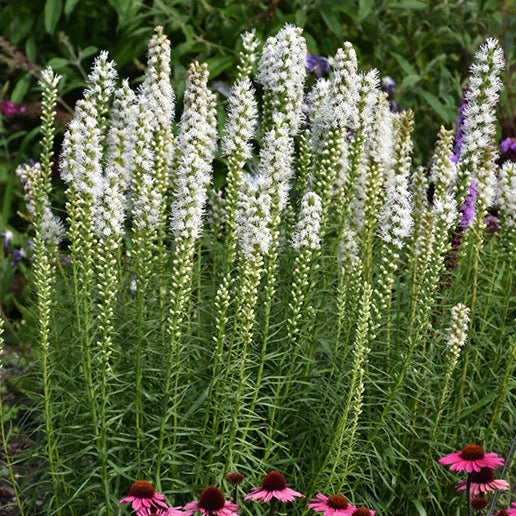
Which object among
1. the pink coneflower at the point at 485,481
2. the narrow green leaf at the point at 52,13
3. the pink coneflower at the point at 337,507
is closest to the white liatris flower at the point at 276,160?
the pink coneflower at the point at 337,507

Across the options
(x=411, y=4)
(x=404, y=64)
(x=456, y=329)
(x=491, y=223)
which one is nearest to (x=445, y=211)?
(x=456, y=329)

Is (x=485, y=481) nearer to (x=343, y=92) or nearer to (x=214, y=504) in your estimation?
(x=214, y=504)

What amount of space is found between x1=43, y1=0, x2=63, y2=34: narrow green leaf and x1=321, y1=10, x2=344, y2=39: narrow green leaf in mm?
2190

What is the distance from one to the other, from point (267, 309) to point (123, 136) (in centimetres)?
118

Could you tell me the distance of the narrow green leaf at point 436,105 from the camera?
27.3 feet

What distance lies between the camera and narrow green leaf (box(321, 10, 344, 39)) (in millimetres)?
8312

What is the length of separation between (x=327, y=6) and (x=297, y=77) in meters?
3.99

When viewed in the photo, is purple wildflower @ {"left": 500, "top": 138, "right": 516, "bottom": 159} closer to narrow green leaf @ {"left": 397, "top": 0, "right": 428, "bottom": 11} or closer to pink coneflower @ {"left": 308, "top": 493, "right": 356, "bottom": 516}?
narrow green leaf @ {"left": 397, "top": 0, "right": 428, "bottom": 11}

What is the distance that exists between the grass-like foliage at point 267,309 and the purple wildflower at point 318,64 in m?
2.19

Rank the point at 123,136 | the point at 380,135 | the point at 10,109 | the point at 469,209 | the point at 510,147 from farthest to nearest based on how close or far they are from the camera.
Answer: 1. the point at 10,109
2. the point at 510,147
3. the point at 469,209
4. the point at 380,135
5. the point at 123,136

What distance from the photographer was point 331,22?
8.38m

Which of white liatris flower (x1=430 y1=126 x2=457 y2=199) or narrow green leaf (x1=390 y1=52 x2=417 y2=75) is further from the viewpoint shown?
narrow green leaf (x1=390 y1=52 x2=417 y2=75)

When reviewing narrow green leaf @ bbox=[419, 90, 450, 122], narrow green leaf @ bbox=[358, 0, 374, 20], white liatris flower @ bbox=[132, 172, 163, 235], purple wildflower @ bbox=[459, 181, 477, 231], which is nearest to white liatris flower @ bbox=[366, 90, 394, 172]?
purple wildflower @ bbox=[459, 181, 477, 231]

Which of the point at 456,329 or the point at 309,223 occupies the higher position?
the point at 309,223
